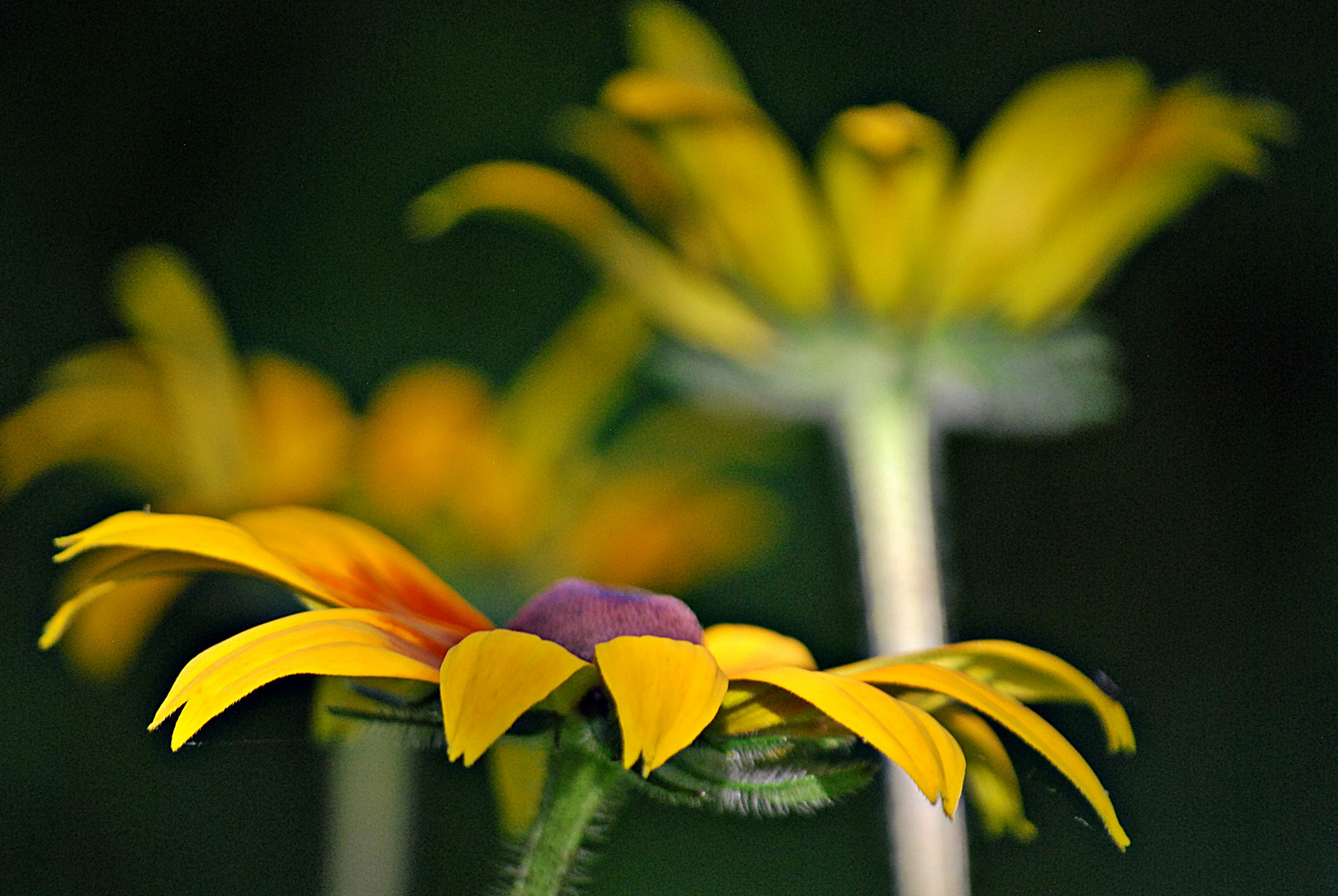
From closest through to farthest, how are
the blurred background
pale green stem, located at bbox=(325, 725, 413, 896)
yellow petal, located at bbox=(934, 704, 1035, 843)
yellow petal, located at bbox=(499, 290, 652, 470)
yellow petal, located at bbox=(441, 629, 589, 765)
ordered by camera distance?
yellow petal, located at bbox=(441, 629, 589, 765), yellow petal, located at bbox=(934, 704, 1035, 843), pale green stem, located at bbox=(325, 725, 413, 896), yellow petal, located at bbox=(499, 290, 652, 470), the blurred background

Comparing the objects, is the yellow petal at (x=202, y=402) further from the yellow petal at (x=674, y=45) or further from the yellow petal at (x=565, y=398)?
the yellow petal at (x=674, y=45)

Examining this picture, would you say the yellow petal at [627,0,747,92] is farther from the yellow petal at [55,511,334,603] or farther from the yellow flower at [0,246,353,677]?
the yellow petal at [55,511,334,603]

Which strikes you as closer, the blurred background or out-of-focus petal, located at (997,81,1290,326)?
out-of-focus petal, located at (997,81,1290,326)

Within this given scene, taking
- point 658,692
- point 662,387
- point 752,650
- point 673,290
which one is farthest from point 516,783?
point 662,387

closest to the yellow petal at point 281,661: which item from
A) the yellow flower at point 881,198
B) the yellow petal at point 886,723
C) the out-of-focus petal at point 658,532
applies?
the yellow petal at point 886,723

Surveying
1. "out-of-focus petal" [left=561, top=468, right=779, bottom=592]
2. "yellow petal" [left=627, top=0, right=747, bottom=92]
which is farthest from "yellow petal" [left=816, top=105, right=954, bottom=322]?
"out-of-focus petal" [left=561, top=468, right=779, bottom=592]

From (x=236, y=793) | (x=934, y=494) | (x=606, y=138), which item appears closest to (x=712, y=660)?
(x=934, y=494)

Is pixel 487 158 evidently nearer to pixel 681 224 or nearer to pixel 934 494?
pixel 681 224

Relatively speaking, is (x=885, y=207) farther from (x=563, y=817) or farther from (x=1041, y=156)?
(x=563, y=817)
